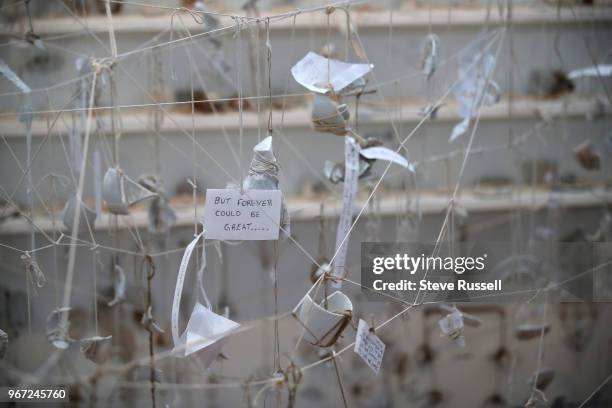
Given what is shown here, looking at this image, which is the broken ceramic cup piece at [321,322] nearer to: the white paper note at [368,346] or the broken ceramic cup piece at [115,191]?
the white paper note at [368,346]

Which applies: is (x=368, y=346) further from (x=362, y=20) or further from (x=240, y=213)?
(x=362, y=20)

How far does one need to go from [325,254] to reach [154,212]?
0.24 m

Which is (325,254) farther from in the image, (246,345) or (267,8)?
(267,8)

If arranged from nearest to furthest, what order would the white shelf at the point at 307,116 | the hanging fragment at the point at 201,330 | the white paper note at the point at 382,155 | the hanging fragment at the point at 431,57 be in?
1. the hanging fragment at the point at 201,330
2. the white paper note at the point at 382,155
3. the hanging fragment at the point at 431,57
4. the white shelf at the point at 307,116

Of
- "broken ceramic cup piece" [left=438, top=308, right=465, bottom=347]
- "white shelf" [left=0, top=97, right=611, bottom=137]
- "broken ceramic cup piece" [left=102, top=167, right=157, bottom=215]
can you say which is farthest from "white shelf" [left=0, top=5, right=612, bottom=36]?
"broken ceramic cup piece" [left=438, top=308, right=465, bottom=347]

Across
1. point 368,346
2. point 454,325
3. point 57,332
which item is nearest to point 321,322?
point 368,346

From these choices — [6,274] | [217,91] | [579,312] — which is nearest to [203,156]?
[217,91]

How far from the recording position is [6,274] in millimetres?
1169

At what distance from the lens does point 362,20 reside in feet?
4.05

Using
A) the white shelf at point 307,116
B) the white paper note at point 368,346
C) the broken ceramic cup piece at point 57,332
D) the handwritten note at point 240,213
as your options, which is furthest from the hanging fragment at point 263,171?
the white shelf at point 307,116

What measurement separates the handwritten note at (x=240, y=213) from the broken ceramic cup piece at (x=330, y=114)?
12 centimetres

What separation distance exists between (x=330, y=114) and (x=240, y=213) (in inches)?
5.8

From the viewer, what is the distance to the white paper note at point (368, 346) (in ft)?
2.09

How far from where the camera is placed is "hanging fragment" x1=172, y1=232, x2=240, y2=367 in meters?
0.63
